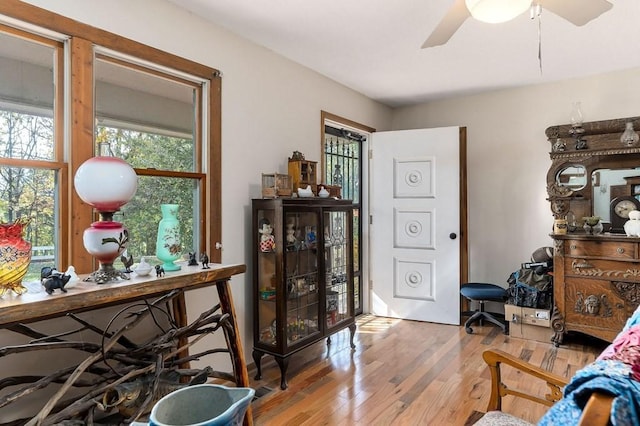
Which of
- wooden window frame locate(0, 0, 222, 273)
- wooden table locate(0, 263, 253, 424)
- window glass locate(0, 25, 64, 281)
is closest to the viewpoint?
wooden table locate(0, 263, 253, 424)

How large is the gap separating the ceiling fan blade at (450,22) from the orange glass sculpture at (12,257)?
1912mm

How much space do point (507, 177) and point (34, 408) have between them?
13.8 feet

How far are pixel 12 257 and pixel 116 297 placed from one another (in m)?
0.36

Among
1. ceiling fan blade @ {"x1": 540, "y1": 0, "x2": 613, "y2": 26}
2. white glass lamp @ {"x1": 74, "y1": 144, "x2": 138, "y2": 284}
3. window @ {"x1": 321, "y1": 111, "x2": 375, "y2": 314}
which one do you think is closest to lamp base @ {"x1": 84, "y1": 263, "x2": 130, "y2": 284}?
white glass lamp @ {"x1": 74, "y1": 144, "x2": 138, "y2": 284}

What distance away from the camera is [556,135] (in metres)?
3.67

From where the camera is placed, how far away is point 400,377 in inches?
105

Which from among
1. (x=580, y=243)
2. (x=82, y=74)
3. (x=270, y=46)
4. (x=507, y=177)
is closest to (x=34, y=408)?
(x=82, y=74)

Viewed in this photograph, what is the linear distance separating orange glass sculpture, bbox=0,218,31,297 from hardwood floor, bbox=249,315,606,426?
4.69ft

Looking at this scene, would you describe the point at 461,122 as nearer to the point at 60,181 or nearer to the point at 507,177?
the point at 507,177

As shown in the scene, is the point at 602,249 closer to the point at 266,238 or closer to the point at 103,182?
the point at 266,238

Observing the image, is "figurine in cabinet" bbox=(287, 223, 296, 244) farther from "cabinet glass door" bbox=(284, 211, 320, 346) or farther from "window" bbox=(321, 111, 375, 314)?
"window" bbox=(321, 111, 375, 314)

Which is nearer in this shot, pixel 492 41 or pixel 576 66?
pixel 492 41

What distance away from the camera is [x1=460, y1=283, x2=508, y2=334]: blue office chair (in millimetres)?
3559

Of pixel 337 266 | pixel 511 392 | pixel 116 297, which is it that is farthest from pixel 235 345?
pixel 337 266
